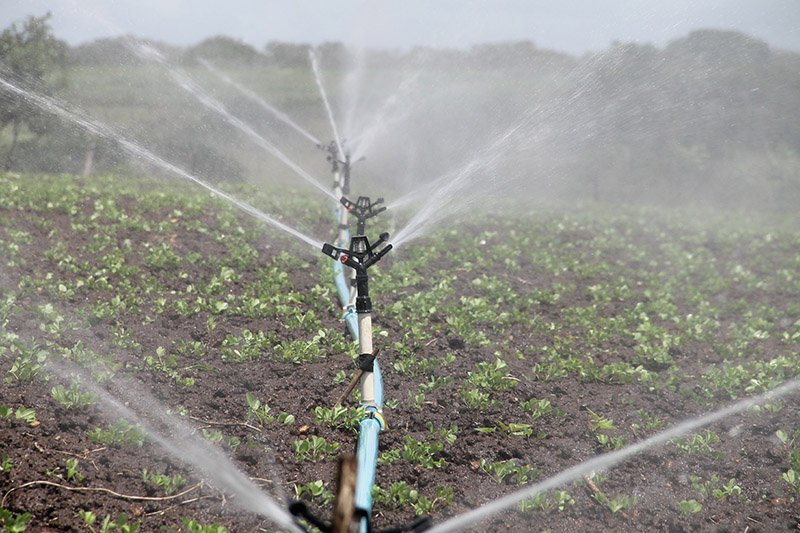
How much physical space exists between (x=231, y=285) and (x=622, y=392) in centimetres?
427

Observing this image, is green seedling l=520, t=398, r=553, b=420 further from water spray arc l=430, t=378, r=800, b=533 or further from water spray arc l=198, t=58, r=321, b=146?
water spray arc l=198, t=58, r=321, b=146

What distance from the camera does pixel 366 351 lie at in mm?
4512

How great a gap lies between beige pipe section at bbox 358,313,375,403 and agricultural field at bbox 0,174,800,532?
2.00 feet

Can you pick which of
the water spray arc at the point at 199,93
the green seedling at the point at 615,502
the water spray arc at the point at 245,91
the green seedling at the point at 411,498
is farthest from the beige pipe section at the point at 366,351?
the water spray arc at the point at 245,91

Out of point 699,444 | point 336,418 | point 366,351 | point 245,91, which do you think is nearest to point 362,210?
point 336,418

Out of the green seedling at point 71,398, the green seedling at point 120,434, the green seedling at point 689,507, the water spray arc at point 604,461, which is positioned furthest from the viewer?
the green seedling at point 71,398

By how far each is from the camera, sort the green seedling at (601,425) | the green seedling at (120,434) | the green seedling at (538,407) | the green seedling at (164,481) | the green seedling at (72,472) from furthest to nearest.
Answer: the green seedling at (538,407)
the green seedling at (601,425)
the green seedling at (120,434)
the green seedling at (164,481)
the green seedling at (72,472)

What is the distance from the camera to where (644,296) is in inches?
375

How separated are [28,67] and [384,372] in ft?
48.8

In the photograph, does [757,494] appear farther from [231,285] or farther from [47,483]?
[231,285]

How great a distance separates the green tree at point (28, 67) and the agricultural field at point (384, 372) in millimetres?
7420

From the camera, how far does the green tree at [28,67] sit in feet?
54.7

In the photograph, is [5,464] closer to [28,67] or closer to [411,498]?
[411,498]

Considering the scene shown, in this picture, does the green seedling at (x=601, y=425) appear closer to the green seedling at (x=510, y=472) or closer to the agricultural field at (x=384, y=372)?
the agricultural field at (x=384, y=372)
